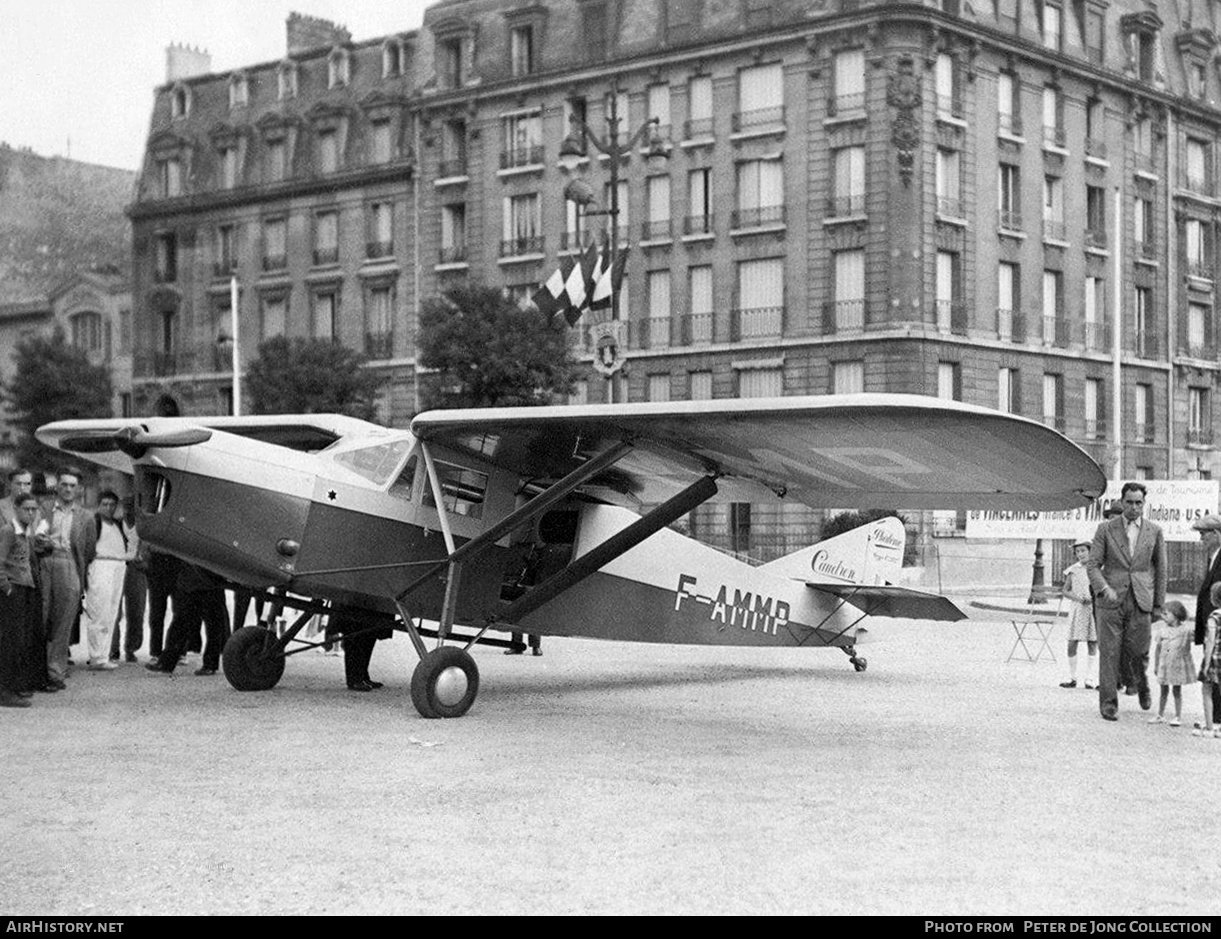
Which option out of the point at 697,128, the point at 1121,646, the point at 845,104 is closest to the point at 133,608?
the point at 1121,646

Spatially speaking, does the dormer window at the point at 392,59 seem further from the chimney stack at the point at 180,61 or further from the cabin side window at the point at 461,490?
the cabin side window at the point at 461,490

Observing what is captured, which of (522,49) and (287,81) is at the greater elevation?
(287,81)

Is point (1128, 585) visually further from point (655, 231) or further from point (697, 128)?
point (655, 231)

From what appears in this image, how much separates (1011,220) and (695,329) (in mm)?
11194

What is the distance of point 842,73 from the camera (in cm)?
5228

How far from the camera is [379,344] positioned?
63875 millimetres

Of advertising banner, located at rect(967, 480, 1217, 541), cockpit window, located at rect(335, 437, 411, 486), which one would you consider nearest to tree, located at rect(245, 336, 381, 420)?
advertising banner, located at rect(967, 480, 1217, 541)

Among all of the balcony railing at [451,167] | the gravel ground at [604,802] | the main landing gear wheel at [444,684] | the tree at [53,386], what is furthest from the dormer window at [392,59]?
the main landing gear wheel at [444,684]

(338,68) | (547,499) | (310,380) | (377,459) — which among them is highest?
(338,68)

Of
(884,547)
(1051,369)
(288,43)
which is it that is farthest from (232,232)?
(884,547)

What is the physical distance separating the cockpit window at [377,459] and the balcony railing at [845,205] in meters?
38.9

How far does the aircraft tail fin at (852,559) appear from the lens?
58.4 feet

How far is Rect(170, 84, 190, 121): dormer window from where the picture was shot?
236 feet

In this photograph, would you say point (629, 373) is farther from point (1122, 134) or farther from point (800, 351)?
point (1122, 134)
